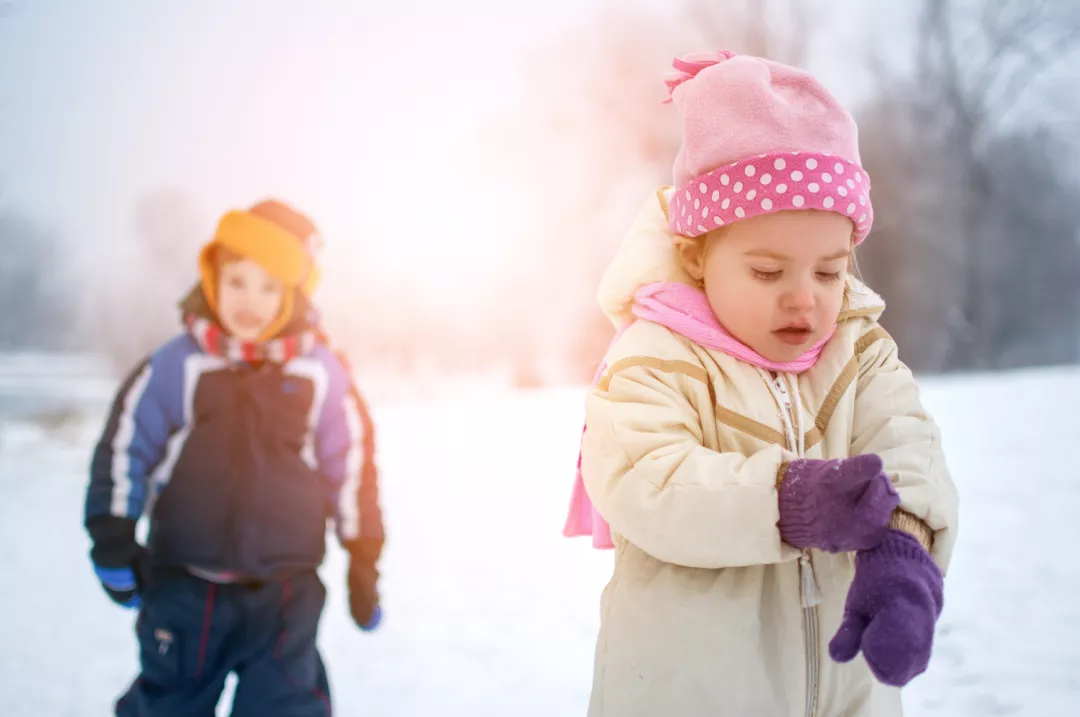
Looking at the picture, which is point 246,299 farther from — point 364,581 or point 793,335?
point 793,335

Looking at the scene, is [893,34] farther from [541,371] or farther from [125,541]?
[125,541]

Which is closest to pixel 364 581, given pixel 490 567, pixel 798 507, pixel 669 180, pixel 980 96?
pixel 798 507

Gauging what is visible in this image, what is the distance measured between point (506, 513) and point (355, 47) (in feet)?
6.52

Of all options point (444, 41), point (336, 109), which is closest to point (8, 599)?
point (336, 109)

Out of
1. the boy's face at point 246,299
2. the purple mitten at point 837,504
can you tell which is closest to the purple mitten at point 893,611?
the purple mitten at point 837,504

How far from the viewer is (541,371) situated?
13.4 ft

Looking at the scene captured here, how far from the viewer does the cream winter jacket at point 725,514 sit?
0.83 metres

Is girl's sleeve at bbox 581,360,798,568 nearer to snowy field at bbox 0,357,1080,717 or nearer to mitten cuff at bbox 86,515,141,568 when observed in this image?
mitten cuff at bbox 86,515,141,568

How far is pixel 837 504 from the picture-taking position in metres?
0.74

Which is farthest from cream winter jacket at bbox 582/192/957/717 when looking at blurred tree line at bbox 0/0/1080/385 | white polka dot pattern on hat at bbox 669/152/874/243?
blurred tree line at bbox 0/0/1080/385

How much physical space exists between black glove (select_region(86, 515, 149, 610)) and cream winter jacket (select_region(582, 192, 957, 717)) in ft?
2.87

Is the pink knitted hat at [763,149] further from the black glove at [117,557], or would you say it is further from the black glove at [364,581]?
the black glove at [117,557]

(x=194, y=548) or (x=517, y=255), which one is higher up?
(x=517, y=255)

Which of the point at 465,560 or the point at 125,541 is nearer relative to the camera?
the point at 125,541
